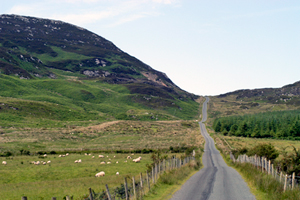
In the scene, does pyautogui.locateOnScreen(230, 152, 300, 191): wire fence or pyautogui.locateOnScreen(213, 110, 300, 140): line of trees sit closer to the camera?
pyautogui.locateOnScreen(230, 152, 300, 191): wire fence

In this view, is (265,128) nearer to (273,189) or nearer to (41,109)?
(41,109)

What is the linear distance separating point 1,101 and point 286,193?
138m

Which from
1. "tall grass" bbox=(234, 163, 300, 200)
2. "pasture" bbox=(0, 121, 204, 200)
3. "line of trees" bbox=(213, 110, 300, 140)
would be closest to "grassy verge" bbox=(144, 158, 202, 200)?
"pasture" bbox=(0, 121, 204, 200)

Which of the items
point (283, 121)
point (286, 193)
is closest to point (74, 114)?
point (283, 121)

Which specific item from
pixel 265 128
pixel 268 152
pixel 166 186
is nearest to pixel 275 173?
pixel 166 186

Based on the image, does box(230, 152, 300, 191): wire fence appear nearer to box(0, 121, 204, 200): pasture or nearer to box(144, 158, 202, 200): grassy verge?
box(144, 158, 202, 200): grassy verge

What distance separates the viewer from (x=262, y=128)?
140 metres

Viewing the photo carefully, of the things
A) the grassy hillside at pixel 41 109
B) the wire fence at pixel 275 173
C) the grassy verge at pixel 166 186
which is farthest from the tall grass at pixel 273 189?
the grassy hillside at pixel 41 109

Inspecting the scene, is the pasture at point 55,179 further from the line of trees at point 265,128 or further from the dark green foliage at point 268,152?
the line of trees at point 265,128

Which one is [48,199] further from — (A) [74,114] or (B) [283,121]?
(B) [283,121]

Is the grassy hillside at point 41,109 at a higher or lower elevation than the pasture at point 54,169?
higher

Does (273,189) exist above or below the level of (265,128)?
above

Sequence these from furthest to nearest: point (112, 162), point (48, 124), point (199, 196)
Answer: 1. point (48, 124)
2. point (112, 162)
3. point (199, 196)

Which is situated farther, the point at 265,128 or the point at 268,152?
the point at 265,128
